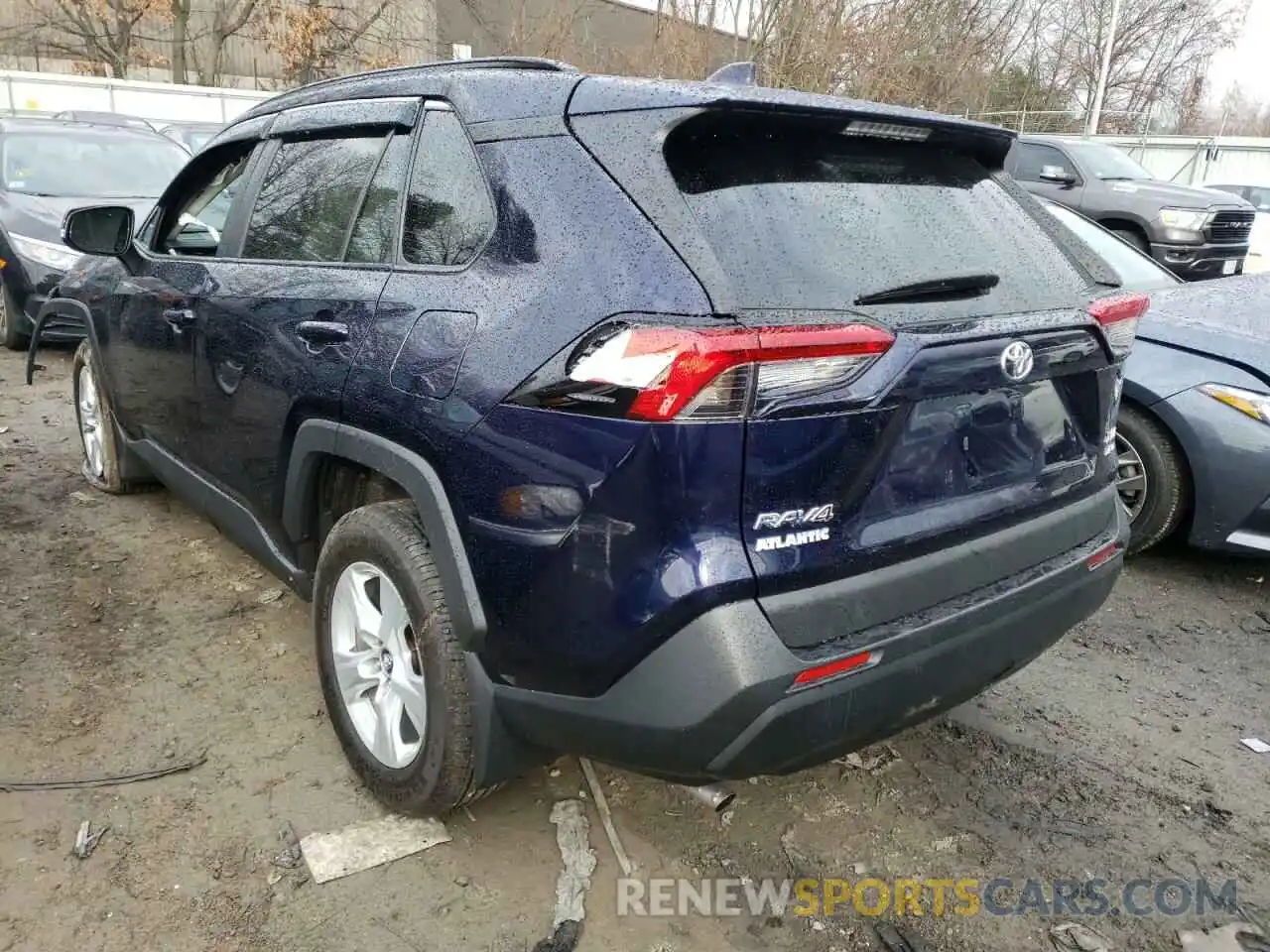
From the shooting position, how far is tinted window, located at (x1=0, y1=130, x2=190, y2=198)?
760 centimetres

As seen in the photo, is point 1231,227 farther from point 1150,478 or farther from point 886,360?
point 886,360

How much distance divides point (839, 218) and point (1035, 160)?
11358 millimetres

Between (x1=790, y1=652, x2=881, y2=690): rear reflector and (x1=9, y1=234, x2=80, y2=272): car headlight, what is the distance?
274 inches

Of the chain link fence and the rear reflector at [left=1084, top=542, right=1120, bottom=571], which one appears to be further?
the chain link fence

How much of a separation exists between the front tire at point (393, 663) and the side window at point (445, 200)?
64 cm

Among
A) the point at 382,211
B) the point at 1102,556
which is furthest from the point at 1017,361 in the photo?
the point at 382,211

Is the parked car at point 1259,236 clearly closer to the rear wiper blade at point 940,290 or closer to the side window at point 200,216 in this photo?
the rear wiper blade at point 940,290

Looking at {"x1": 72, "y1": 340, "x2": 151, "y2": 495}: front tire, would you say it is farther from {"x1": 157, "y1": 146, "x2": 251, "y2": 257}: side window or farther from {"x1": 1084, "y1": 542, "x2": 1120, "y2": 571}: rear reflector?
{"x1": 1084, "y1": 542, "x2": 1120, "y2": 571}: rear reflector

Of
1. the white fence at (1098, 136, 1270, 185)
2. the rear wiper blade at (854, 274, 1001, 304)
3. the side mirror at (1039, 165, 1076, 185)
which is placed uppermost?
the white fence at (1098, 136, 1270, 185)

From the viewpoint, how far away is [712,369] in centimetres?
169

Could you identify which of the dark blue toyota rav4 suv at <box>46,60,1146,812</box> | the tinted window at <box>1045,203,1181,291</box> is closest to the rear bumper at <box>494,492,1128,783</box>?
the dark blue toyota rav4 suv at <box>46,60,1146,812</box>

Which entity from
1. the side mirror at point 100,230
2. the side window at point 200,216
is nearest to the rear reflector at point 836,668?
the side window at point 200,216

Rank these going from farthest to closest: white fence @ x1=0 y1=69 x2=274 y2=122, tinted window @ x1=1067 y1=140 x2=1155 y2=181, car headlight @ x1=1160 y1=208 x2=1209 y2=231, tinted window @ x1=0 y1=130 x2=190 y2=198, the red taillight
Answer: white fence @ x1=0 y1=69 x2=274 y2=122
tinted window @ x1=1067 y1=140 x2=1155 y2=181
car headlight @ x1=1160 y1=208 x2=1209 y2=231
tinted window @ x1=0 y1=130 x2=190 y2=198
the red taillight

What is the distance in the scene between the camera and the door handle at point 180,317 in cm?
318
